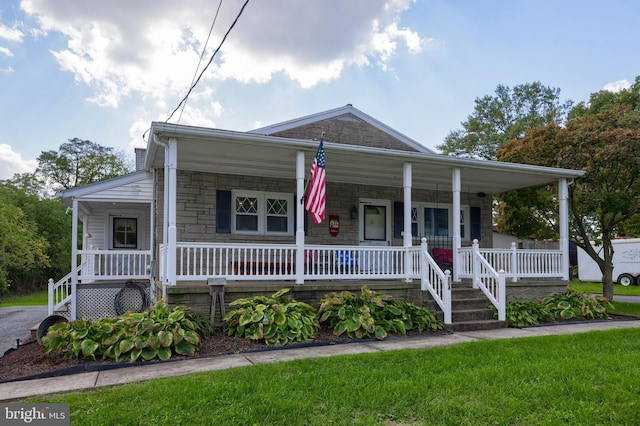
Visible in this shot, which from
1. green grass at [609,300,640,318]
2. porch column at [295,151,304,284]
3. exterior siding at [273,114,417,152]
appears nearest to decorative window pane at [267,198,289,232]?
exterior siding at [273,114,417,152]

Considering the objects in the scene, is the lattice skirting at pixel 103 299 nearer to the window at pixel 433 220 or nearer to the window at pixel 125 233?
the window at pixel 125 233

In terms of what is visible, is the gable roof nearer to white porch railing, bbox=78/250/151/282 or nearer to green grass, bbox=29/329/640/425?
white porch railing, bbox=78/250/151/282

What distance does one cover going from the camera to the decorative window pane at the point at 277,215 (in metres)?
10.1

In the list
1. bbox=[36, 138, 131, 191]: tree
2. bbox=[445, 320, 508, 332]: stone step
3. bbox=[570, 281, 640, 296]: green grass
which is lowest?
bbox=[570, 281, 640, 296]: green grass

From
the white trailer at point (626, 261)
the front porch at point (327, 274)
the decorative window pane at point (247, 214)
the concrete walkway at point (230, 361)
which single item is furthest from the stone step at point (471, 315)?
the white trailer at point (626, 261)

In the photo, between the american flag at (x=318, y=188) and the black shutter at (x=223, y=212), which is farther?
the black shutter at (x=223, y=212)

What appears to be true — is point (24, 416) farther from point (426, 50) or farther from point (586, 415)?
point (426, 50)

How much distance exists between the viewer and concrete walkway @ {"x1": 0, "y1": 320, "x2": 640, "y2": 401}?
173 inches

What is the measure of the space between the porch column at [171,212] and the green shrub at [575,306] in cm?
706

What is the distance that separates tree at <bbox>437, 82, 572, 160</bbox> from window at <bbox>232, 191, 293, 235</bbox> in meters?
22.7

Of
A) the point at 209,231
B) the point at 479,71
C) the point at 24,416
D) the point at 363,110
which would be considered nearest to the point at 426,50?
the point at 479,71

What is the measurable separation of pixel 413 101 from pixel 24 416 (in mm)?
14060

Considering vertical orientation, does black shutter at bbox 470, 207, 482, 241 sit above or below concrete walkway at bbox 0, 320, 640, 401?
above

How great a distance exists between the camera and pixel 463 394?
386 centimetres
